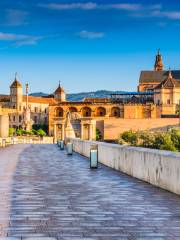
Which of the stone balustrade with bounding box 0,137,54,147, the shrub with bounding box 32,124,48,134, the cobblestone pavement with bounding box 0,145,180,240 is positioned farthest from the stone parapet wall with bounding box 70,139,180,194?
the shrub with bounding box 32,124,48,134

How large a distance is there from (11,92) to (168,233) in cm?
18132

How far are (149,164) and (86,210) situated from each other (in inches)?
168

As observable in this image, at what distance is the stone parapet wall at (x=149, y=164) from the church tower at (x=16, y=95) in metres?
167

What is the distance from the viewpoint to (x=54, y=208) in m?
8.17

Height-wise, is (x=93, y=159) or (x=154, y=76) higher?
(x=154, y=76)

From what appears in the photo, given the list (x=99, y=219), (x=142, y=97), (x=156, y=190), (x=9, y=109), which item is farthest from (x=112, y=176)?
(x=9, y=109)

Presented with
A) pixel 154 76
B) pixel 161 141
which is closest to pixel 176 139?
pixel 161 141

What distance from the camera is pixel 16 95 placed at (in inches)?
7210

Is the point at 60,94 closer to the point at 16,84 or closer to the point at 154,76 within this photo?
the point at 16,84

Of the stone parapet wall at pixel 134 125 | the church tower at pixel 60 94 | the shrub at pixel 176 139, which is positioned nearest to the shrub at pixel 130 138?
the shrub at pixel 176 139

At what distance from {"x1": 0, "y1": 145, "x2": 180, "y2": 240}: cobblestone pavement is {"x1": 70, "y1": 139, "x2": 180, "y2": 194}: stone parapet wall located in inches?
9.4

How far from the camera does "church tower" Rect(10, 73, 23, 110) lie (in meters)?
183

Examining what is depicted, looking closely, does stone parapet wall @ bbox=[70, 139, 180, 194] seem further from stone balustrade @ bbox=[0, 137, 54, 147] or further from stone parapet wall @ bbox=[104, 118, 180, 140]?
stone parapet wall @ bbox=[104, 118, 180, 140]

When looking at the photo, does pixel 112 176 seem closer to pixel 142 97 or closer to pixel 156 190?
pixel 156 190
